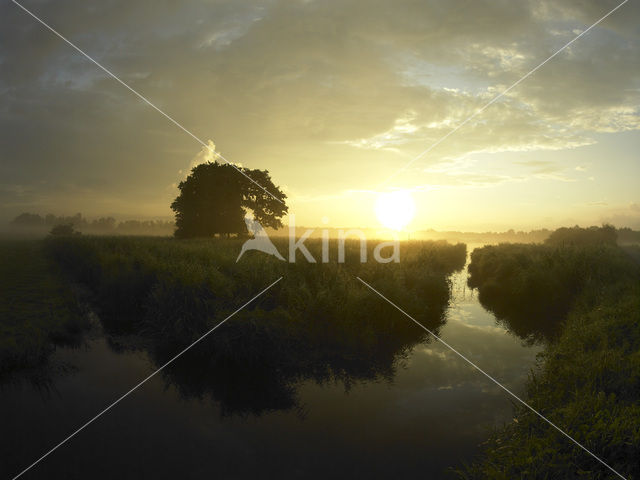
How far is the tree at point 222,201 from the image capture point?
127 feet

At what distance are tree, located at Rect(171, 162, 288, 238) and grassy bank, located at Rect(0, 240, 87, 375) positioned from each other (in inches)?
802

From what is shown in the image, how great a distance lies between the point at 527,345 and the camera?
1202 centimetres

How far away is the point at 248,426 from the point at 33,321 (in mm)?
9033

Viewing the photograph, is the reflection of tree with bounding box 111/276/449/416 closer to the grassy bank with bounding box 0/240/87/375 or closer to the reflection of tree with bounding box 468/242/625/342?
the grassy bank with bounding box 0/240/87/375

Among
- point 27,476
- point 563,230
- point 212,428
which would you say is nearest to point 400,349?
point 212,428

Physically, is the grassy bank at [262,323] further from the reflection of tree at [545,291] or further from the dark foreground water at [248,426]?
the reflection of tree at [545,291]

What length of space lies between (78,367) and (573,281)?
2069 centimetres

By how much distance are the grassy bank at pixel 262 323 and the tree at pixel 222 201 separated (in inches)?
939

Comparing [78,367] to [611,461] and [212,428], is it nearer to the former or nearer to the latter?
[212,428]

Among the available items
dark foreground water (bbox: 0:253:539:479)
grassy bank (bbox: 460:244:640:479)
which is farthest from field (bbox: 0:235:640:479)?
dark foreground water (bbox: 0:253:539:479)

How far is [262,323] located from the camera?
393 inches

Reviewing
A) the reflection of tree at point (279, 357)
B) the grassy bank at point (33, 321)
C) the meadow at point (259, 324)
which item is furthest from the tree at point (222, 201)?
the reflection of tree at point (279, 357)

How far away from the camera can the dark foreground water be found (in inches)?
226

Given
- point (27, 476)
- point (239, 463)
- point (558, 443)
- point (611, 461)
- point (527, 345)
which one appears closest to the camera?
point (611, 461)
